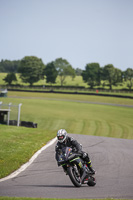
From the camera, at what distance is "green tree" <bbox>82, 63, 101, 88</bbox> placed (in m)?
154

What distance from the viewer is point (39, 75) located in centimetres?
14888

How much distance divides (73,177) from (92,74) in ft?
484

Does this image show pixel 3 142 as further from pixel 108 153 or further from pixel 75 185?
pixel 75 185

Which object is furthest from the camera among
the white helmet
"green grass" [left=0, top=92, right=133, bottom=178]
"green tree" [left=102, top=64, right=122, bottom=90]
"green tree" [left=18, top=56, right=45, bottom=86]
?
"green tree" [left=102, top=64, right=122, bottom=90]

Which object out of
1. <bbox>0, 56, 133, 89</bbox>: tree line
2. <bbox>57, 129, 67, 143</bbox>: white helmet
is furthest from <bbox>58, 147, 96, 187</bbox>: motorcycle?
<bbox>0, 56, 133, 89</bbox>: tree line

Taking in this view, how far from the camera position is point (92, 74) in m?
156

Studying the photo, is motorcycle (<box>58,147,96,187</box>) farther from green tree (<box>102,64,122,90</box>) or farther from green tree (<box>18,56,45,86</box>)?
green tree (<box>102,64,122,90</box>)

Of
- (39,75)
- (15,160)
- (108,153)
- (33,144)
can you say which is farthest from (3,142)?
(39,75)

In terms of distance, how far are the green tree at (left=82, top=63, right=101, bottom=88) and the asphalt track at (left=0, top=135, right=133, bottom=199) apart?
5390 inches

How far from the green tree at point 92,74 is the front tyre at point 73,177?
143 meters

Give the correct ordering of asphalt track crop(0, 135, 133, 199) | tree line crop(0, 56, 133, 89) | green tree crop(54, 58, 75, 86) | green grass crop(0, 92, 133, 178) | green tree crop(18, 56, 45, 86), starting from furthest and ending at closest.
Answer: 1. green tree crop(54, 58, 75, 86)
2. tree line crop(0, 56, 133, 89)
3. green tree crop(18, 56, 45, 86)
4. green grass crop(0, 92, 133, 178)
5. asphalt track crop(0, 135, 133, 199)

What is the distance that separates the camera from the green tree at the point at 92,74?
504ft

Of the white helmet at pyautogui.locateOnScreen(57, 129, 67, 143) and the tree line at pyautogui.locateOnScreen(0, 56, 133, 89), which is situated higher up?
the tree line at pyautogui.locateOnScreen(0, 56, 133, 89)

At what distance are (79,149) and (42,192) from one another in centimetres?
168
